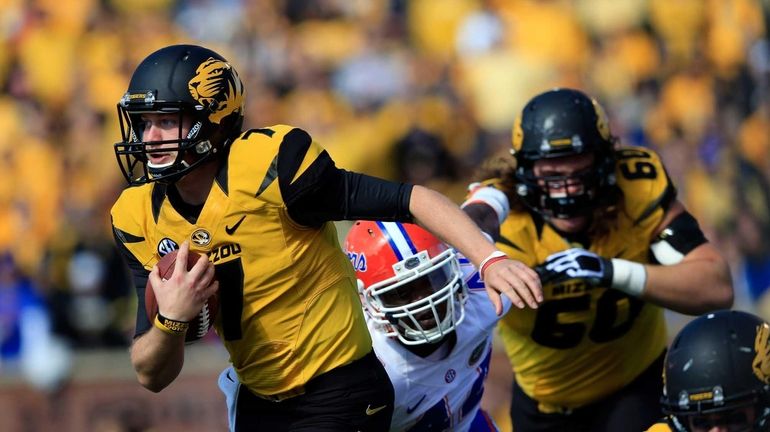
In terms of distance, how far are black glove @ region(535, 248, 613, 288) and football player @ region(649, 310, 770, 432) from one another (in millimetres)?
1033

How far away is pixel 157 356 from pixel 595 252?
204cm

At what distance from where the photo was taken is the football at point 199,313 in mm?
3648

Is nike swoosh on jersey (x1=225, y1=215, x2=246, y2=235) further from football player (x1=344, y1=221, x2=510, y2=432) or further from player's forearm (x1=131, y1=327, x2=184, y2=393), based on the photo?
football player (x1=344, y1=221, x2=510, y2=432)

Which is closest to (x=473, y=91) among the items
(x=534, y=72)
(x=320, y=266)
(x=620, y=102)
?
(x=534, y=72)

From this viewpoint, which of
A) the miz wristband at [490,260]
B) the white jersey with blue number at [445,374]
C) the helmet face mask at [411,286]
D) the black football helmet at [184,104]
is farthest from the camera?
the white jersey with blue number at [445,374]

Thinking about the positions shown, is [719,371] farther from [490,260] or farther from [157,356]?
[157,356]

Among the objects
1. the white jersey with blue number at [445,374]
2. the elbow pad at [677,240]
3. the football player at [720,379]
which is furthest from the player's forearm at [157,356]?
the elbow pad at [677,240]

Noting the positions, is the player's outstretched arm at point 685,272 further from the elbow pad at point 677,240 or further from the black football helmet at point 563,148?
the black football helmet at point 563,148

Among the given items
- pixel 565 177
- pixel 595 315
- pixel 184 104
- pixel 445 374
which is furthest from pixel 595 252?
pixel 184 104

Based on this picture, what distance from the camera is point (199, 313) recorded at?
364 cm

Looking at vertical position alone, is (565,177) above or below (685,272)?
above

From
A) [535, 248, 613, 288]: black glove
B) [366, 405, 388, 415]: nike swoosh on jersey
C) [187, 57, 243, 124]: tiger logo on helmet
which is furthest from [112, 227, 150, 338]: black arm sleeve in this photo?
[535, 248, 613, 288]: black glove

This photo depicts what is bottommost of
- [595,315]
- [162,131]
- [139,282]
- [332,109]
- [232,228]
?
[332,109]

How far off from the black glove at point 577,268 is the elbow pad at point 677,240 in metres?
0.42
